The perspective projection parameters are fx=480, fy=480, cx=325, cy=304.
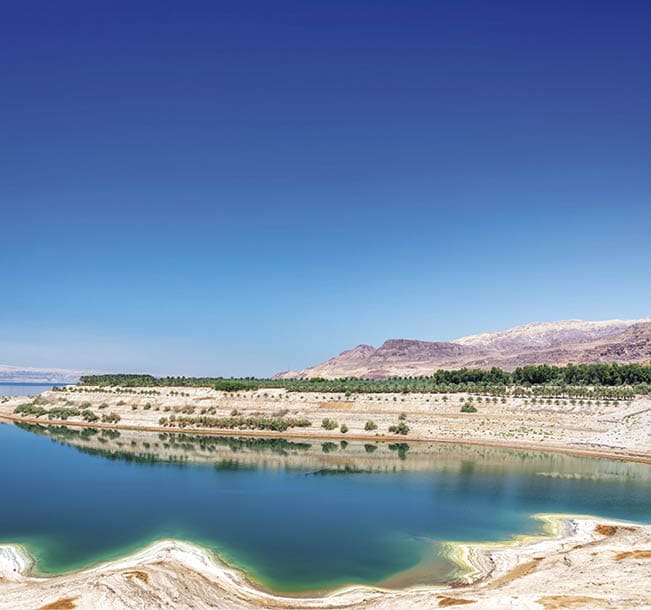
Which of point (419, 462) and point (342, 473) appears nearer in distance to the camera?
point (342, 473)

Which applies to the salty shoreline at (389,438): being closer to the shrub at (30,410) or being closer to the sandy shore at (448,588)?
the shrub at (30,410)

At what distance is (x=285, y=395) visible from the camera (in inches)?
3014

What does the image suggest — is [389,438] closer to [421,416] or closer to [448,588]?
[421,416]

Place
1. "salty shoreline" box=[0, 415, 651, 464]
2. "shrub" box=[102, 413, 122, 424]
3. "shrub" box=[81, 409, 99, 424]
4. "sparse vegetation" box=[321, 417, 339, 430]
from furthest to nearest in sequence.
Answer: "shrub" box=[81, 409, 99, 424] → "shrub" box=[102, 413, 122, 424] → "sparse vegetation" box=[321, 417, 339, 430] → "salty shoreline" box=[0, 415, 651, 464]

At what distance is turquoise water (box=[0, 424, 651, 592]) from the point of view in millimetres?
23094

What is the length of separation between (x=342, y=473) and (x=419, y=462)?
939 cm

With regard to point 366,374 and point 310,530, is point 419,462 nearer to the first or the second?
point 310,530

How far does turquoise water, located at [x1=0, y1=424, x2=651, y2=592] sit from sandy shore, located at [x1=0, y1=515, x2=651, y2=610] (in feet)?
4.54

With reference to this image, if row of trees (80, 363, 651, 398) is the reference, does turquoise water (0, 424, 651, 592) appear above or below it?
below

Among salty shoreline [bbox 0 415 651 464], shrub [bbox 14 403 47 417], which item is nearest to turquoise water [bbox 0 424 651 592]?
salty shoreline [bbox 0 415 651 464]

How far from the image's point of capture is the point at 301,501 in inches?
1323

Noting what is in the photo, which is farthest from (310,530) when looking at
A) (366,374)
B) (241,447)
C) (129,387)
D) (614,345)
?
(366,374)

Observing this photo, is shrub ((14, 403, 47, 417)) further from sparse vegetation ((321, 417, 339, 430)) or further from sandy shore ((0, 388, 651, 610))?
sandy shore ((0, 388, 651, 610))

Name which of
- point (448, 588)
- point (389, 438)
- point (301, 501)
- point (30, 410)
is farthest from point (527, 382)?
point (30, 410)
